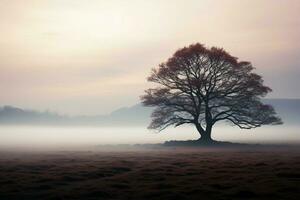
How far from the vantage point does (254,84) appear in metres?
72.0

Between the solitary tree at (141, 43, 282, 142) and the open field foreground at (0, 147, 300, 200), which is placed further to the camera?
the solitary tree at (141, 43, 282, 142)

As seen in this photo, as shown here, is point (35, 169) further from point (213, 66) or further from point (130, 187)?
point (213, 66)

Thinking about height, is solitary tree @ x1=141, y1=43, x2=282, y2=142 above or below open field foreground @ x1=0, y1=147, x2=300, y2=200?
above

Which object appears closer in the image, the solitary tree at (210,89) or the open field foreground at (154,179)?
the open field foreground at (154,179)

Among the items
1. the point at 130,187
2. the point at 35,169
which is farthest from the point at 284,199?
the point at 35,169

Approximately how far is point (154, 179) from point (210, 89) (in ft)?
137

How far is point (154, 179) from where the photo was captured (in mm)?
33844

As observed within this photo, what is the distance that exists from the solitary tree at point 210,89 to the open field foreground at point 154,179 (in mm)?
27434

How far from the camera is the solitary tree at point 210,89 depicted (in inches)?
2849

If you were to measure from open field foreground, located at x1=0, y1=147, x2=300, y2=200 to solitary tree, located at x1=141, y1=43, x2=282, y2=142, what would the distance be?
27434mm

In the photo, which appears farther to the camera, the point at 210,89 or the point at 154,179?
the point at 210,89

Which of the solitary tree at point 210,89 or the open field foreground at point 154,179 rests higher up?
the solitary tree at point 210,89

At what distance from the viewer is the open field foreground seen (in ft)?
92.5

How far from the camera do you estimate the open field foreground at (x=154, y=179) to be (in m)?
28.2
